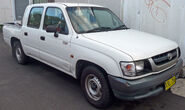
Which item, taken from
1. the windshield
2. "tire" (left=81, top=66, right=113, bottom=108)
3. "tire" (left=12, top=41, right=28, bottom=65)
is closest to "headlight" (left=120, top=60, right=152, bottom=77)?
"tire" (left=81, top=66, right=113, bottom=108)

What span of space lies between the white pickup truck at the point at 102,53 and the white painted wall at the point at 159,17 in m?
1.40

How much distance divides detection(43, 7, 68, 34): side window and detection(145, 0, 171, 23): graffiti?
274cm

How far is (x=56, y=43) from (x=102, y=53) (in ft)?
4.53

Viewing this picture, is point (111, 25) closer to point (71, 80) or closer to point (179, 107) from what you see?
point (71, 80)

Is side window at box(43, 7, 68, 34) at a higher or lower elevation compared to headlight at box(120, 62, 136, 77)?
higher

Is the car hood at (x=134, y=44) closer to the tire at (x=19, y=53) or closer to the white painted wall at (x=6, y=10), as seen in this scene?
the tire at (x=19, y=53)

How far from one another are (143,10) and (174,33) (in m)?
1.20

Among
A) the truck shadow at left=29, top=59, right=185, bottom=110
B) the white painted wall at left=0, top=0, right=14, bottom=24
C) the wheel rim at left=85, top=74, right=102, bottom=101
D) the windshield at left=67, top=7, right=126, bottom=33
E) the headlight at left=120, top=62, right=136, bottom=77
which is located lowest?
the truck shadow at left=29, top=59, right=185, bottom=110

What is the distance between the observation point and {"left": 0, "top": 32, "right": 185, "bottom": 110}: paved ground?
139 inches

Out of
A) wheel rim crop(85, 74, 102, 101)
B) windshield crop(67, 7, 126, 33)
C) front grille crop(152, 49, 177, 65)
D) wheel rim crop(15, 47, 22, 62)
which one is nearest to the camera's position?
front grille crop(152, 49, 177, 65)

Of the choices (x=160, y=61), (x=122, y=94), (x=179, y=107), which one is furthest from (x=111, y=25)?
(x=179, y=107)

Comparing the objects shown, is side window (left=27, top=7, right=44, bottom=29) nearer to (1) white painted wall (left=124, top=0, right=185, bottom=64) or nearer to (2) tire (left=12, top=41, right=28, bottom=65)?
(2) tire (left=12, top=41, right=28, bottom=65)

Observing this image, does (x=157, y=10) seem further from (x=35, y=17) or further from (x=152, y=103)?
(x=35, y=17)

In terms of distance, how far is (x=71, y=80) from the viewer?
480 cm
